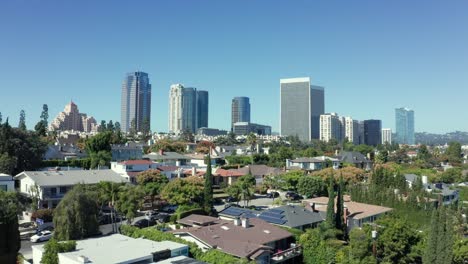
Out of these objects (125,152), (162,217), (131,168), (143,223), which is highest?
(125,152)

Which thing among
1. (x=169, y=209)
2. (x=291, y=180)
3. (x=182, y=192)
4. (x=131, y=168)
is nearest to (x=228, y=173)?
(x=291, y=180)

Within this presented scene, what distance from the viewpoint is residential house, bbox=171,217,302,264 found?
26.9 m

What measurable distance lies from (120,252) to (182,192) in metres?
17.3

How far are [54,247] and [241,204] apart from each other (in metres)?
30.8

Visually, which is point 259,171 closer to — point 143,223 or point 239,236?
point 143,223

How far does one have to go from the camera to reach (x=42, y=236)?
111ft

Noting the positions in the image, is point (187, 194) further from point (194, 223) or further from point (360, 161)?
point (360, 161)

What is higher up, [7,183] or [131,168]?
[131,168]

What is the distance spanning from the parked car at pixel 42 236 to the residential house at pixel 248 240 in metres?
12.0

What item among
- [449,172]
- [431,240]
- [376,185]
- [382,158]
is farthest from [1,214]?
[382,158]

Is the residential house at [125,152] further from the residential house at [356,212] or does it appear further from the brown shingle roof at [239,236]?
the brown shingle roof at [239,236]

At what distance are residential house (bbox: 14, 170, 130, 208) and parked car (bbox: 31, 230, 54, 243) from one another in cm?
928

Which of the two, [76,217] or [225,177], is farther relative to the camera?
[225,177]

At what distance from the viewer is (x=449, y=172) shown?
77.2 m
